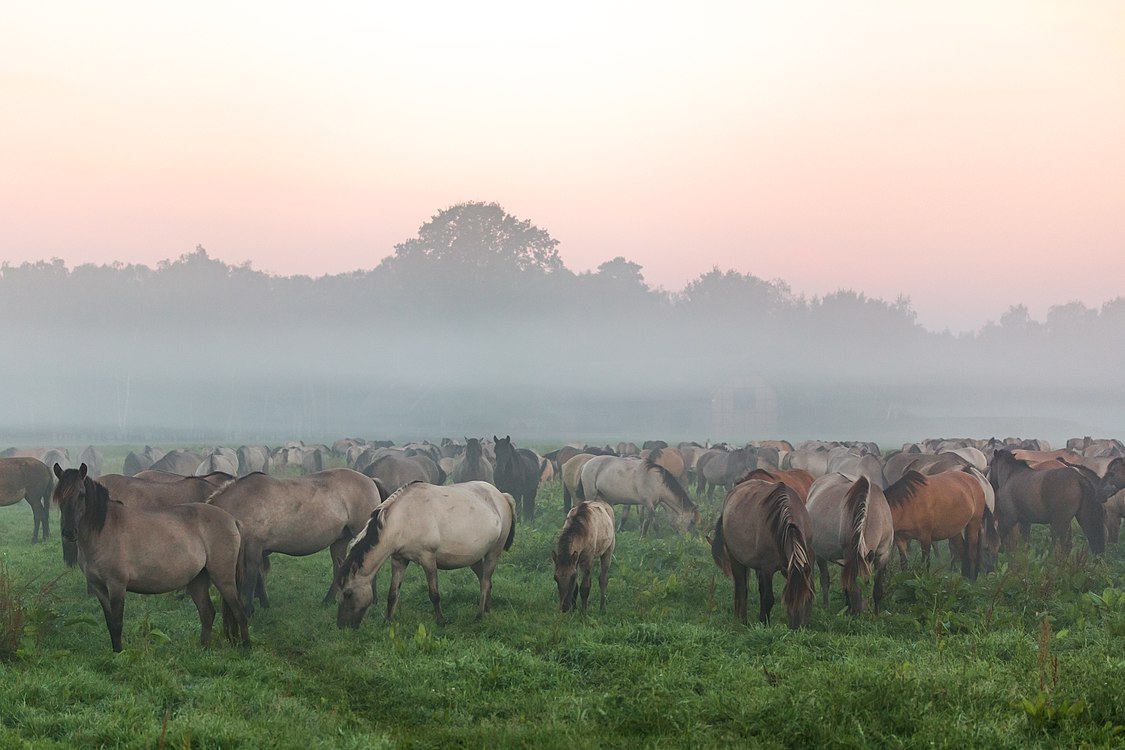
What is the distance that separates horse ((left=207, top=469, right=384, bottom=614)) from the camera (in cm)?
1393

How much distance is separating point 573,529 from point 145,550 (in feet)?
19.9

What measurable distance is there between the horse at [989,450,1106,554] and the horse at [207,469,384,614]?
1420 centimetres

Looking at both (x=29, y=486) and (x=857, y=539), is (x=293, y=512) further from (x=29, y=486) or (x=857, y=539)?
(x=29, y=486)

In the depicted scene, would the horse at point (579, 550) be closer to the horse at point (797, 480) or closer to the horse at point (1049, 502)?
the horse at point (797, 480)

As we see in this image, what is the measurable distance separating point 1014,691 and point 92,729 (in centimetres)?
835

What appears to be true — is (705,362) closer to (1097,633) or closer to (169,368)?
(169,368)

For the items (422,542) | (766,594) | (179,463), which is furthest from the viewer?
(179,463)

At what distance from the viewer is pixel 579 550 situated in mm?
13484

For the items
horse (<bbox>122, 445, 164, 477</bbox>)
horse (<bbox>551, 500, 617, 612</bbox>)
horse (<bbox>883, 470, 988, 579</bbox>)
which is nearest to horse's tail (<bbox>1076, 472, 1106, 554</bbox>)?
horse (<bbox>883, 470, 988, 579</bbox>)

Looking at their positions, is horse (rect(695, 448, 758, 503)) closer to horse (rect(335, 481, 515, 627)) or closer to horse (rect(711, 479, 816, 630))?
horse (rect(711, 479, 816, 630))

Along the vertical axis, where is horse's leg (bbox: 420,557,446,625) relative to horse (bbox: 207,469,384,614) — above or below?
below

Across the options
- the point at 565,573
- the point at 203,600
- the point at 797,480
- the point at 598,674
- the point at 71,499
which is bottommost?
the point at 598,674

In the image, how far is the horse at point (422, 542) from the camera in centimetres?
1259

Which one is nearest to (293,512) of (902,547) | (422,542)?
(422,542)
